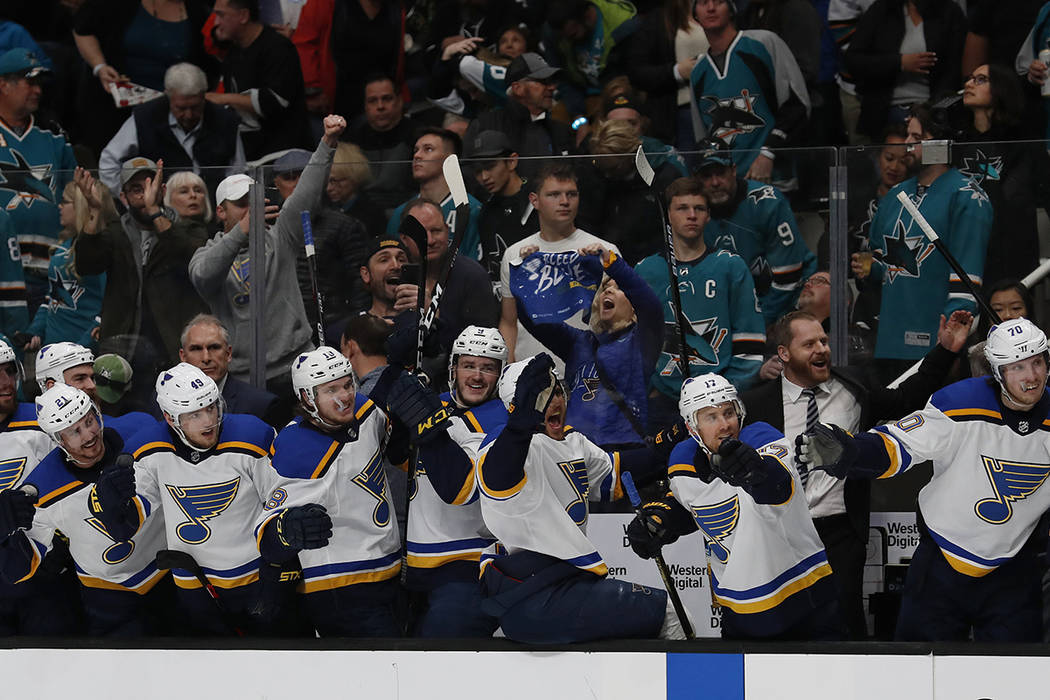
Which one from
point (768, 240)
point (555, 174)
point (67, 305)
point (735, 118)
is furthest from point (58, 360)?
point (735, 118)

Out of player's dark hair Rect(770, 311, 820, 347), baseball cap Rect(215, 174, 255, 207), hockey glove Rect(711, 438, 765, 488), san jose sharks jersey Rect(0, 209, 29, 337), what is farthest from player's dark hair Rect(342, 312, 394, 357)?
hockey glove Rect(711, 438, 765, 488)

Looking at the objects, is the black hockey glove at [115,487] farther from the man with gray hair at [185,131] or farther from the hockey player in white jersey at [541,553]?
the man with gray hair at [185,131]

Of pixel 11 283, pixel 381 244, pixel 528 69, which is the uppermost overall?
pixel 528 69

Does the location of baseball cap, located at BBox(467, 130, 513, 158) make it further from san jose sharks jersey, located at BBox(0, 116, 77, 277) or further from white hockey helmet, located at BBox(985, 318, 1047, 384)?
white hockey helmet, located at BBox(985, 318, 1047, 384)

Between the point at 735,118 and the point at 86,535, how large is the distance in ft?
9.53

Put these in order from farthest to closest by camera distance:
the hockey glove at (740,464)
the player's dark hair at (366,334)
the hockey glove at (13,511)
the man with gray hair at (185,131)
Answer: the man with gray hair at (185,131) → the player's dark hair at (366,334) → the hockey glove at (13,511) → the hockey glove at (740,464)

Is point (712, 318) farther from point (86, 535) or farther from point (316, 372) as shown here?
point (86, 535)

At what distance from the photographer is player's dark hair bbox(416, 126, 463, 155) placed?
213 inches

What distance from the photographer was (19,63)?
20.2ft

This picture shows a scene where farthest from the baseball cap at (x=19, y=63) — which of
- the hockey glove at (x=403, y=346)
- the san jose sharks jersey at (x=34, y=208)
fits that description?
the hockey glove at (x=403, y=346)

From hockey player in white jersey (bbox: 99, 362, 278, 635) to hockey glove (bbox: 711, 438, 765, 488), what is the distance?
146cm

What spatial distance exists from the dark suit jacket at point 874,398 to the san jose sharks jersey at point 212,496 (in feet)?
5.42

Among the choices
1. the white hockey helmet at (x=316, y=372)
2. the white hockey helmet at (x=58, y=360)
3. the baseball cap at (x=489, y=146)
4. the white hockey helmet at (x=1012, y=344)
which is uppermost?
the baseball cap at (x=489, y=146)

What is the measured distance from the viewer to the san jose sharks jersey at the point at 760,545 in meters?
4.34
